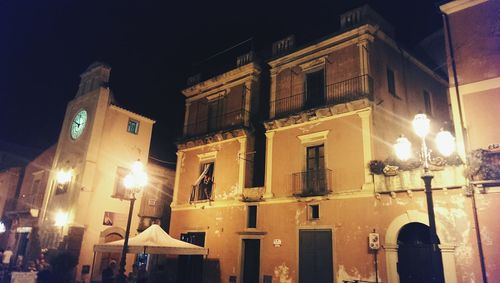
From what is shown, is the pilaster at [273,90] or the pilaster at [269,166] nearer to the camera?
the pilaster at [269,166]

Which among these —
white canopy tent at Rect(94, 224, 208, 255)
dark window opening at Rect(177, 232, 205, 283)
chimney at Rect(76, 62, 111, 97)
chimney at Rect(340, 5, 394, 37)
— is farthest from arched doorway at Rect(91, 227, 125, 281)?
chimney at Rect(340, 5, 394, 37)

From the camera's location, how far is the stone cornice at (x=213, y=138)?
1908 cm

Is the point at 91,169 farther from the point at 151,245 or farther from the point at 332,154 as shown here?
the point at 332,154

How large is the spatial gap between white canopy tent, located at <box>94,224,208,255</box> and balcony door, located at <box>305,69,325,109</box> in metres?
8.68

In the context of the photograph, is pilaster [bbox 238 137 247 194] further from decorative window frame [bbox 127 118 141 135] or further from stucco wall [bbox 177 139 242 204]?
decorative window frame [bbox 127 118 141 135]

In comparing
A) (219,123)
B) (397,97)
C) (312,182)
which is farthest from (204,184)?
(397,97)

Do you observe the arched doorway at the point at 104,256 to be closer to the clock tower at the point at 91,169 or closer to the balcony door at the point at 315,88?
the clock tower at the point at 91,169

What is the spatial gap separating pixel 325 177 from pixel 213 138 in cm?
762

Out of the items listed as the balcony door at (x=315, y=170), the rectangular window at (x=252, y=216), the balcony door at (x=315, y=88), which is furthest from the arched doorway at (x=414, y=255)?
the rectangular window at (x=252, y=216)

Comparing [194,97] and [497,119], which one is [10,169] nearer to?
[194,97]

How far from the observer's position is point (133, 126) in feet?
76.4

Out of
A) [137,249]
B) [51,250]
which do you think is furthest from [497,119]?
[51,250]

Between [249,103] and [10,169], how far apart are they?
21.6 meters

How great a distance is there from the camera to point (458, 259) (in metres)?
11.2
